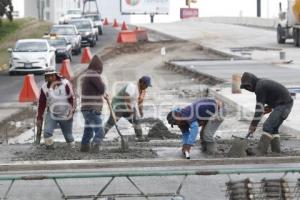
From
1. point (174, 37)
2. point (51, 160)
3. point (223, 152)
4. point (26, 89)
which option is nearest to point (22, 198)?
point (51, 160)

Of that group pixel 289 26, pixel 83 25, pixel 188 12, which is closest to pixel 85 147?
pixel 289 26

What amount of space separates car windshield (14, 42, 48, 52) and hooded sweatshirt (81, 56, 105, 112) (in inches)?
857

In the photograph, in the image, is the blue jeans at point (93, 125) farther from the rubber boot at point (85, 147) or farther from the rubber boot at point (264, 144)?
the rubber boot at point (264, 144)

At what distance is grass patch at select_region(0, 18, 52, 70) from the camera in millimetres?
54838

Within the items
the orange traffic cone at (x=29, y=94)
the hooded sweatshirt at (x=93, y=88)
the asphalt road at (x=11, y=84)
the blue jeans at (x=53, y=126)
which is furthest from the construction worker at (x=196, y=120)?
the asphalt road at (x=11, y=84)

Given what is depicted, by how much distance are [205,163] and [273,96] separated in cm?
179

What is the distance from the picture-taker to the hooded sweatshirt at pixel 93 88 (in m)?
14.0

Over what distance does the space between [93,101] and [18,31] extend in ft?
167

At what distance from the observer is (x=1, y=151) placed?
14.9 m

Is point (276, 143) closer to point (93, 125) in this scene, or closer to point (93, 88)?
point (93, 125)

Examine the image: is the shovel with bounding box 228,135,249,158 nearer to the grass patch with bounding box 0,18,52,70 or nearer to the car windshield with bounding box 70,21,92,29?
the grass patch with bounding box 0,18,52,70

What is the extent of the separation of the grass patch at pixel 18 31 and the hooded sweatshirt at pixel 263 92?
35.9m

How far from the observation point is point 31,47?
3597 centimetres

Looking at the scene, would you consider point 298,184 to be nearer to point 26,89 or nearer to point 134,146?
point 134,146
